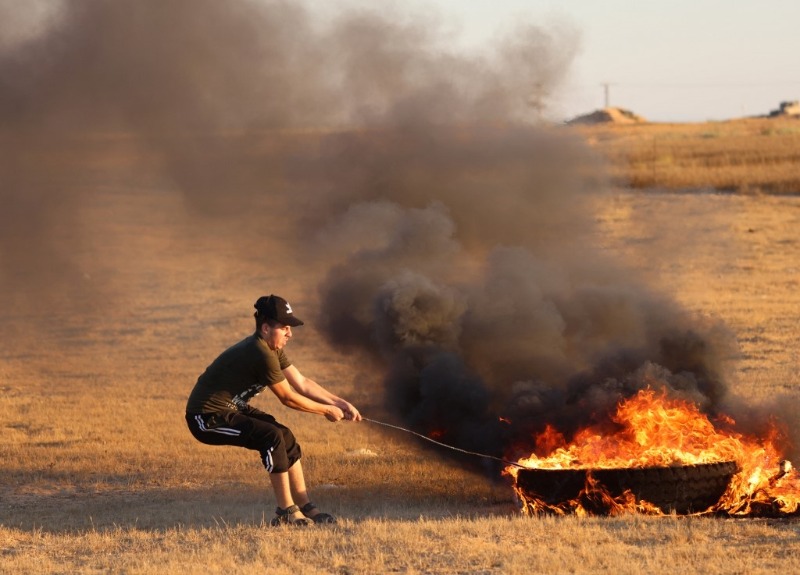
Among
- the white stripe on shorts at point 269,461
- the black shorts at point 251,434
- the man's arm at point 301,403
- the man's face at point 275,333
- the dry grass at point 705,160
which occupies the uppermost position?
the dry grass at point 705,160

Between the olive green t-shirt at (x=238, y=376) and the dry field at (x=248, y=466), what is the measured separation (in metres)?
1.00

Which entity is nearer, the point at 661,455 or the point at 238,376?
the point at 238,376

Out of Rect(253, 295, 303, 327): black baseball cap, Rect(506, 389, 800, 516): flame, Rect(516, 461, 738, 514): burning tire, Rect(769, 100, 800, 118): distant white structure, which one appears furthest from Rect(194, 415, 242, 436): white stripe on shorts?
Rect(769, 100, 800, 118): distant white structure

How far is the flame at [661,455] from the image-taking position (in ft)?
33.1

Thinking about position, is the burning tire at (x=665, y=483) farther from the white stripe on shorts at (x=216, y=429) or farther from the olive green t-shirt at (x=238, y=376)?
the white stripe on shorts at (x=216, y=429)

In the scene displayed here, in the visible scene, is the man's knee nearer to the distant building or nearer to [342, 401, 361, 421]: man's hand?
[342, 401, 361, 421]: man's hand

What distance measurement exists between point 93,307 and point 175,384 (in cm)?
1074

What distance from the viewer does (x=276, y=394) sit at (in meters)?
10.0

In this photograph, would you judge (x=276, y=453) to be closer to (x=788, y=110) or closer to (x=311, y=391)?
(x=311, y=391)

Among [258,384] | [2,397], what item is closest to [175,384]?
[2,397]

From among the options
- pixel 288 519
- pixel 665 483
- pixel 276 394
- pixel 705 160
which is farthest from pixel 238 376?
pixel 705 160

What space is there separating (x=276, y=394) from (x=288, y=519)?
3.26 ft

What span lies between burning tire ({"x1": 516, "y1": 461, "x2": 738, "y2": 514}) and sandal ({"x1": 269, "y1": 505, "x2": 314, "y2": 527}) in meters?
2.03

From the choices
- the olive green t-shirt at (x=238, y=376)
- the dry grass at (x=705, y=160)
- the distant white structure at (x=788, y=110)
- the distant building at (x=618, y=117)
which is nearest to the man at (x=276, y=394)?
the olive green t-shirt at (x=238, y=376)
